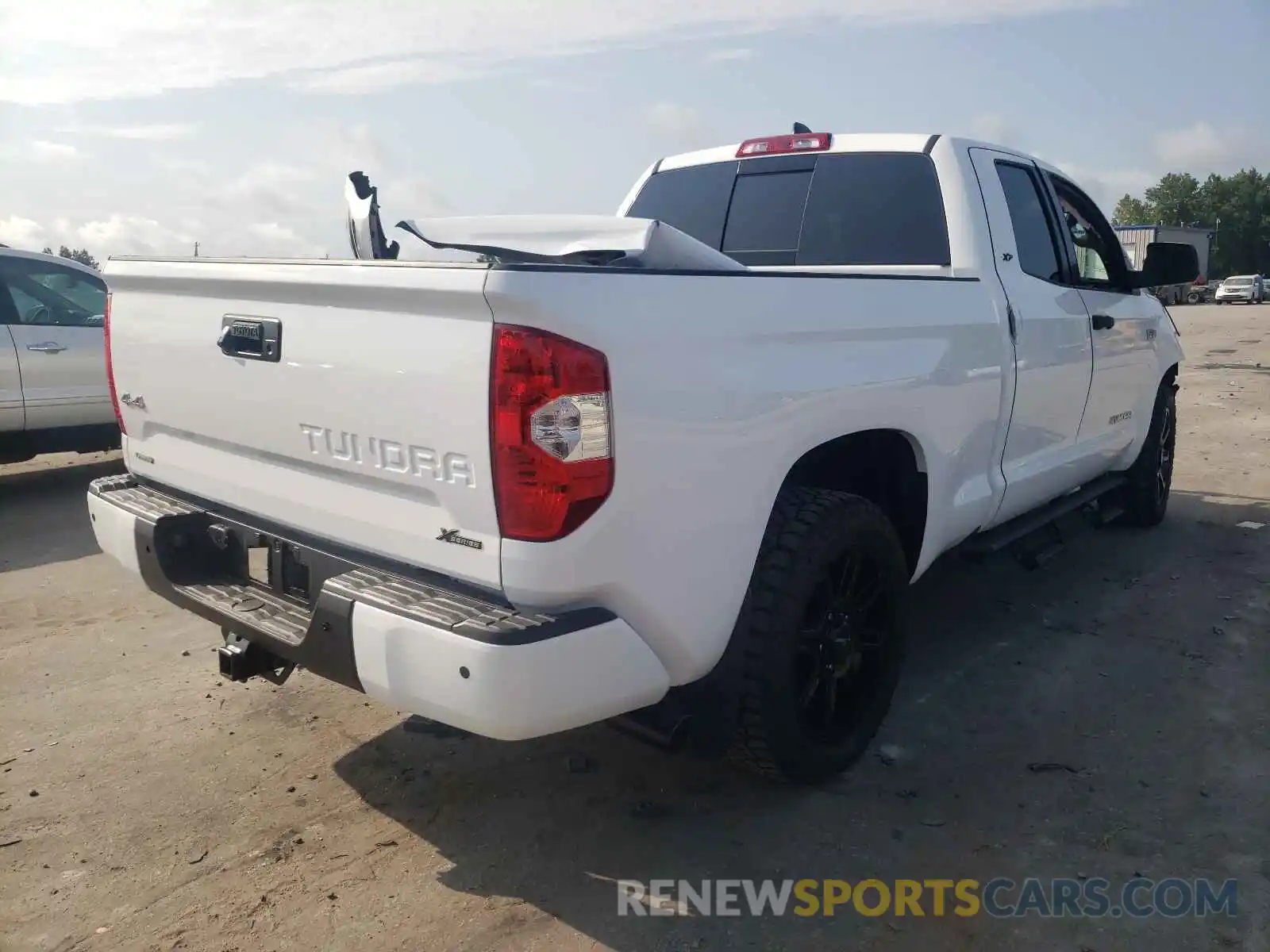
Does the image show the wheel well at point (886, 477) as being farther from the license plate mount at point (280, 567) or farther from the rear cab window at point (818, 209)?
the license plate mount at point (280, 567)

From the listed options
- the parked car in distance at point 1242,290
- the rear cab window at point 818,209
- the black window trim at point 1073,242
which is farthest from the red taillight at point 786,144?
the parked car in distance at point 1242,290

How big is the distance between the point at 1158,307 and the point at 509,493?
4.75 m

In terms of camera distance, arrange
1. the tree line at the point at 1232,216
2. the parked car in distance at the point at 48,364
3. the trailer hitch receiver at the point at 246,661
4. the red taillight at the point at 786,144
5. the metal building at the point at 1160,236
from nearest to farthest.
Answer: the trailer hitch receiver at the point at 246,661 < the red taillight at the point at 786,144 < the parked car in distance at the point at 48,364 < the metal building at the point at 1160,236 < the tree line at the point at 1232,216

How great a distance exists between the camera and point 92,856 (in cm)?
283

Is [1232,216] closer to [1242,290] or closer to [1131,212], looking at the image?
[1131,212]

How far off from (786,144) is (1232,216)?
101046 millimetres

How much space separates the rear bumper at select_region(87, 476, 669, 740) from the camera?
2.15 meters

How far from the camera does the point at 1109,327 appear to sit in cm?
473

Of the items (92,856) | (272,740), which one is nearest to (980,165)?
(272,740)

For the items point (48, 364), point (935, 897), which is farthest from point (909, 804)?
point (48, 364)

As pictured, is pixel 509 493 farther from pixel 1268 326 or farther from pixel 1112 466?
pixel 1268 326

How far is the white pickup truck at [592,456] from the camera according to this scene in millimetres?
2197

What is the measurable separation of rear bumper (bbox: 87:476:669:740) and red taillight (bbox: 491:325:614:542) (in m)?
0.22

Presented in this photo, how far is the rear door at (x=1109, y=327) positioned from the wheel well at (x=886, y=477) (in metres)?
1.64
